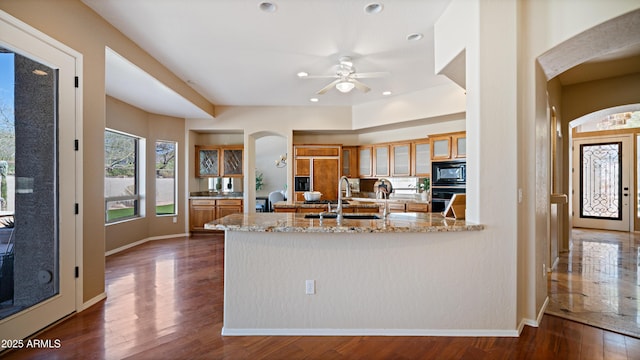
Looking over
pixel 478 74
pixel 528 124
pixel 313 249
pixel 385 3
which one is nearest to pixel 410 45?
pixel 385 3

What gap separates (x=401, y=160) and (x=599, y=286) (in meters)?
3.58

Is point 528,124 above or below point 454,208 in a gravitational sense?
above

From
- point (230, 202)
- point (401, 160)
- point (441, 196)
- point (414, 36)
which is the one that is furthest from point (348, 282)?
point (230, 202)

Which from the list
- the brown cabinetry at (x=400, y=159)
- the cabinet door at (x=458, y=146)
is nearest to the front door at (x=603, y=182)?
the cabinet door at (x=458, y=146)

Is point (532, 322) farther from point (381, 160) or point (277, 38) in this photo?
point (381, 160)

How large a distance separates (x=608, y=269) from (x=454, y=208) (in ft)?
10.1

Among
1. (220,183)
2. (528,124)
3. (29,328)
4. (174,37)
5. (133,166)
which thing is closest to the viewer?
(29,328)

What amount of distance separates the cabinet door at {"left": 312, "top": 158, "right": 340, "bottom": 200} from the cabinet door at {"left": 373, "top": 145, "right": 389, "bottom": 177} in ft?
2.69

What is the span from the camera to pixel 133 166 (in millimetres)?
5875

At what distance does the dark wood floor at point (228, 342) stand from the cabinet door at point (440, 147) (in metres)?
3.23

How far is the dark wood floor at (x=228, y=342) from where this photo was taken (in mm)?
2115

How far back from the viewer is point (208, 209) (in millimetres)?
6695

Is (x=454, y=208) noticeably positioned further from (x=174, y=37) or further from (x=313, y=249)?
(x=174, y=37)

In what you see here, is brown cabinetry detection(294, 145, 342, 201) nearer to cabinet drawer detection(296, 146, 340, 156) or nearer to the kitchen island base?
cabinet drawer detection(296, 146, 340, 156)
